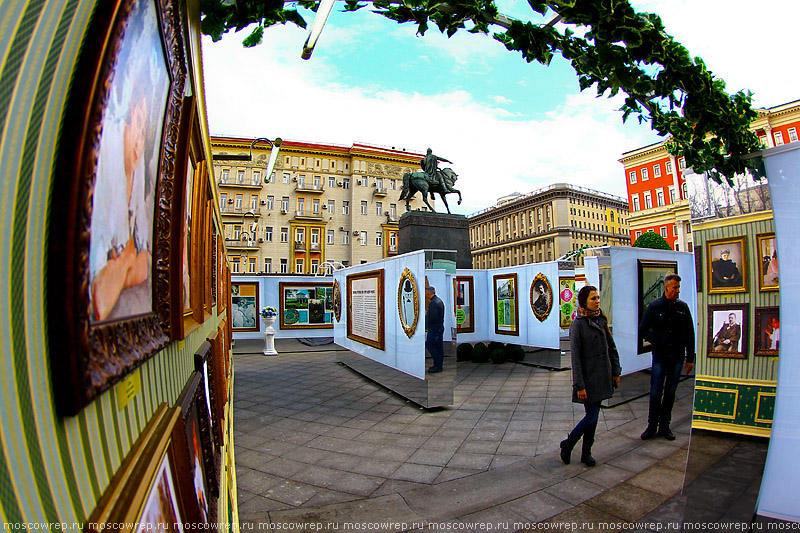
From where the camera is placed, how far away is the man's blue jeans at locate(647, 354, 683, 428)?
5145 millimetres

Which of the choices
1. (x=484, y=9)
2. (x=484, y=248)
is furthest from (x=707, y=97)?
(x=484, y=248)

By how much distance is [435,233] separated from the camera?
1269 centimetres

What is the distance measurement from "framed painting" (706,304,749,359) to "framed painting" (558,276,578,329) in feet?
25.3

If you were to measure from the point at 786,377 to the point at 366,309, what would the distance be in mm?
6726

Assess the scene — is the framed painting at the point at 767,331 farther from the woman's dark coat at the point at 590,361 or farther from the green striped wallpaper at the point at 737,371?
the woman's dark coat at the point at 590,361

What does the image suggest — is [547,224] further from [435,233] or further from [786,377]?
[786,377]

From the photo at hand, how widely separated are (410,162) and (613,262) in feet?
136

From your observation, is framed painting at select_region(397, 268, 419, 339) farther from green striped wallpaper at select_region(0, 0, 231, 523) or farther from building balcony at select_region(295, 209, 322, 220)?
building balcony at select_region(295, 209, 322, 220)

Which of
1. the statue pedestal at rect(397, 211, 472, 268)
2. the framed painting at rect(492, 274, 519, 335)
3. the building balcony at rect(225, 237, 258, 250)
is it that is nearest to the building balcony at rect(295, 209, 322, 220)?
the building balcony at rect(225, 237, 258, 250)

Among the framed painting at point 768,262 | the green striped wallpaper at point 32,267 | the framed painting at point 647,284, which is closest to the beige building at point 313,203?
the framed painting at point 647,284

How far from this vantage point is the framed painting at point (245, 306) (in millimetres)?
15648

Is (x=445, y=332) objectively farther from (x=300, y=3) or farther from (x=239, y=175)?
(x=239, y=175)

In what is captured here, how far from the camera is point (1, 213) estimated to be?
17.8 inches

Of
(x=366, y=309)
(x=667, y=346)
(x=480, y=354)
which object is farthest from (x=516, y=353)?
(x=667, y=346)
